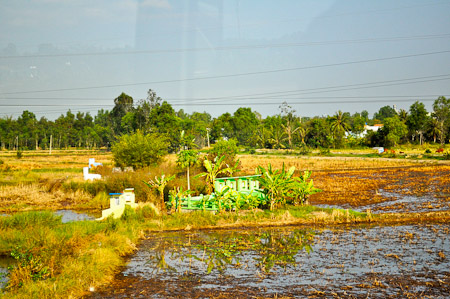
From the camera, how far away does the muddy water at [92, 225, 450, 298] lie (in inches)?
455

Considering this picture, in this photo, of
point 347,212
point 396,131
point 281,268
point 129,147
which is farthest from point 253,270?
point 396,131

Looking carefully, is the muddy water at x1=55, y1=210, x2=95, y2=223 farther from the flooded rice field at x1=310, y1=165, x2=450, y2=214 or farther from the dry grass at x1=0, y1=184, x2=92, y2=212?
the flooded rice field at x1=310, y1=165, x2=450, y2=214

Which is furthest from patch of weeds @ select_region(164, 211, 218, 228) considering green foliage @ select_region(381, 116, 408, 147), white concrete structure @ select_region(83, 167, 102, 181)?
green foliage @ select_region(381, 116, 408, 147)

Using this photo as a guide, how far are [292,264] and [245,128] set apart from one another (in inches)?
4200

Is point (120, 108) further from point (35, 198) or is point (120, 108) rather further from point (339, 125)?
point (35, 198)

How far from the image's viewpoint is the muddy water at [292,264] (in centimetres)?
1155

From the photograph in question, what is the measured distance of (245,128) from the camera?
120 metres

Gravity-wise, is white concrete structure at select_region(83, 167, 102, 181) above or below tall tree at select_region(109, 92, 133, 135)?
below

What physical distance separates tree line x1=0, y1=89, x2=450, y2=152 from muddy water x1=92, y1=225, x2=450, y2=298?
138 ft

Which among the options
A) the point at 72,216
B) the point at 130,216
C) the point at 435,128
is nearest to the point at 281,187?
the point at 130,216

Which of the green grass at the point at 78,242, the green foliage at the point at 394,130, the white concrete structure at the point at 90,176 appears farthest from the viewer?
the green foliage at the point at 394,130

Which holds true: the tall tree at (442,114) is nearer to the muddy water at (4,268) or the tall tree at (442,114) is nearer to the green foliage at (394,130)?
the green foliage at (394,130)

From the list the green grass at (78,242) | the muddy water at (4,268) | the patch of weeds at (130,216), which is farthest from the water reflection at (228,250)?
the muddy water at (4,268)

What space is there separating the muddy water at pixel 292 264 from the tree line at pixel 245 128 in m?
42.1
